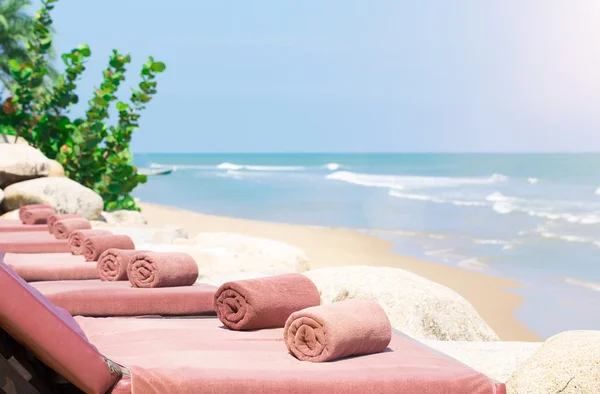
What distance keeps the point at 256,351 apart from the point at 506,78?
33359mm

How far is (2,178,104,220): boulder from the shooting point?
1096 centimetres

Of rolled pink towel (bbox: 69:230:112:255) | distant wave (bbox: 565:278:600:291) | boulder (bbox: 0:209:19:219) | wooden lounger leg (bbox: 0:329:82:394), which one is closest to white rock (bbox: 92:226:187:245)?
boulder (bbox: 0:209:19:219)

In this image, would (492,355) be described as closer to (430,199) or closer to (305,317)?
(305,317)

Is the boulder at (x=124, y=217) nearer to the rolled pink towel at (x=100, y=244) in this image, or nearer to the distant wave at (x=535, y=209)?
the rolled pink towel at (x=100, y=244)

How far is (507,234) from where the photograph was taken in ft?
45.6

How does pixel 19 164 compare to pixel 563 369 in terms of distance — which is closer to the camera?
pixel 563 369

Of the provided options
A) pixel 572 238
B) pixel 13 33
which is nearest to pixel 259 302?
pixel 572 238

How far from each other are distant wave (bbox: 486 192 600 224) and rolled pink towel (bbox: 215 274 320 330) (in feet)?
46.1

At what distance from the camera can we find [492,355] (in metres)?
3.93

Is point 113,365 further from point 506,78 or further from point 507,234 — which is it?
point 506,78

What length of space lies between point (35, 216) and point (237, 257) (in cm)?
301

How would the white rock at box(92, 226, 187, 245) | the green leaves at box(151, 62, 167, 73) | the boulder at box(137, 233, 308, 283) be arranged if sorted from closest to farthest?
the boulder at box(137, 233, 308, 283)
the white rock at box(92, 226, 187, 245)
the green leaves at box(151, 62, 167, 73)

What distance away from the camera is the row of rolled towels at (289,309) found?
279cm

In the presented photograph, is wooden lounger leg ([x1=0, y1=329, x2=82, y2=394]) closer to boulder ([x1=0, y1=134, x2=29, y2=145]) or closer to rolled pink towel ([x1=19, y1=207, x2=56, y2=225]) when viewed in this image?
rolled pink towel ([x1=19, y1=207, x2=56, y2=225])
